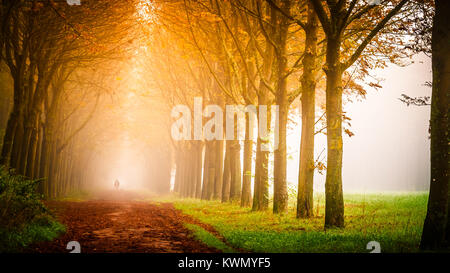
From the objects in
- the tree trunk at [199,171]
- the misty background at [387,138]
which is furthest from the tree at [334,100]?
the misty background at [387,138]

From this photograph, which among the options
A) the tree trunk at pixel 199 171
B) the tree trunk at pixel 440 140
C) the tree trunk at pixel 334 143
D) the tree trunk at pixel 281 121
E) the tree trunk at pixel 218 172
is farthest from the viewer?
the tree trunk at pixel 199 171

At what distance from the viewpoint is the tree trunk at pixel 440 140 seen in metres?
6.63

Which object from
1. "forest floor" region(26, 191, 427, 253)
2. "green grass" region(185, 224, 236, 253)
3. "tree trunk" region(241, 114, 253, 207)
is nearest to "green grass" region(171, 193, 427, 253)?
"forest floor" region(26, 191, 427, 253)

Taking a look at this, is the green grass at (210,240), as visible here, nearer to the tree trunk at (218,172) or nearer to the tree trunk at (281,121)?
the tree trunk at (281,121)

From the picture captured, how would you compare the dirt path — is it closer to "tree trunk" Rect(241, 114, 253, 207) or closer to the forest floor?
the forest floor

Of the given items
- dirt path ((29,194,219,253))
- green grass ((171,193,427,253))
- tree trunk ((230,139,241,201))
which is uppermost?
tree trunk ((230,139,241,201))

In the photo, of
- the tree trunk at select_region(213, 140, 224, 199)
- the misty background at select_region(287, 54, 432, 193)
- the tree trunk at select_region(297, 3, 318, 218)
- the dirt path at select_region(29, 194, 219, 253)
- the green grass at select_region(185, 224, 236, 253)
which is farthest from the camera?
the misty background at select_region(287, 54, 432, 193)

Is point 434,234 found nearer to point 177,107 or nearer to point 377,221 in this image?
point 377,221

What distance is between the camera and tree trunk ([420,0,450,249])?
663 centimetres

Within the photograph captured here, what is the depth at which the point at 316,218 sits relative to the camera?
1205 centimetres

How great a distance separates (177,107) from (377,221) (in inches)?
803

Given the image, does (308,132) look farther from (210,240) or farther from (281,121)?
(210,240)

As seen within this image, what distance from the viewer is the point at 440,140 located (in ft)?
22.0

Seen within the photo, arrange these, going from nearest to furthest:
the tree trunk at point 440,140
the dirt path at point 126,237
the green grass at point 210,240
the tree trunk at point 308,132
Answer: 1. the tree trunk at point 440,140
2. the dirt path at point 126,237
3. the green grass at point 210,240
4. the tree trunk at point 308,132
